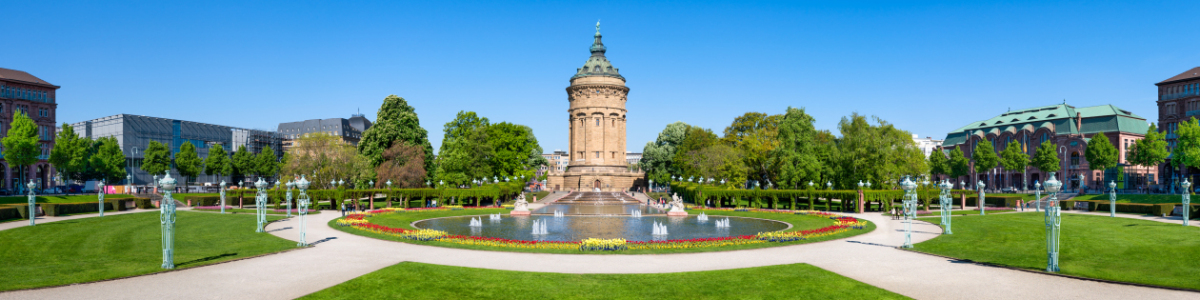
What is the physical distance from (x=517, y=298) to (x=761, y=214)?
30.4 meters

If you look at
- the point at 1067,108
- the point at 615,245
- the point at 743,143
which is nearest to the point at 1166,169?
the point at 1067,108

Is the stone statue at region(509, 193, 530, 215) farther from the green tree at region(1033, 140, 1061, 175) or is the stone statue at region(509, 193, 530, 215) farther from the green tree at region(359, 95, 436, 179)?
the green tree at region(1033, 140, 1061, 175)

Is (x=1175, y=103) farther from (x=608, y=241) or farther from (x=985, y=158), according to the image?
(x=608, y=241)

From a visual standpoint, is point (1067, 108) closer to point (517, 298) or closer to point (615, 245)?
point (615, 245)

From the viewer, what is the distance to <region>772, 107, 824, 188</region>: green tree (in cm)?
5162

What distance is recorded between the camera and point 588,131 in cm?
10819

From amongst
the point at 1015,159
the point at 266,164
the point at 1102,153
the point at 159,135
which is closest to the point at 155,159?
the point at 266,164

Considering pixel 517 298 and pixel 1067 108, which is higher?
pixel 1067 108

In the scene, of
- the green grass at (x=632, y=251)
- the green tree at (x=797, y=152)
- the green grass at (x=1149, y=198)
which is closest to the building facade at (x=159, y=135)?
the green grass at (x=632, y=251)

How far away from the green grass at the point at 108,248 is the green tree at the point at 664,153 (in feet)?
255

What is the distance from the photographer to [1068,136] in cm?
8575

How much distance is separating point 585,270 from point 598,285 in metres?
2.25

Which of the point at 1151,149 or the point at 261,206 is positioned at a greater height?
the point at 1151,149

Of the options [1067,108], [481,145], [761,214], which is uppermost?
[1067,108]
